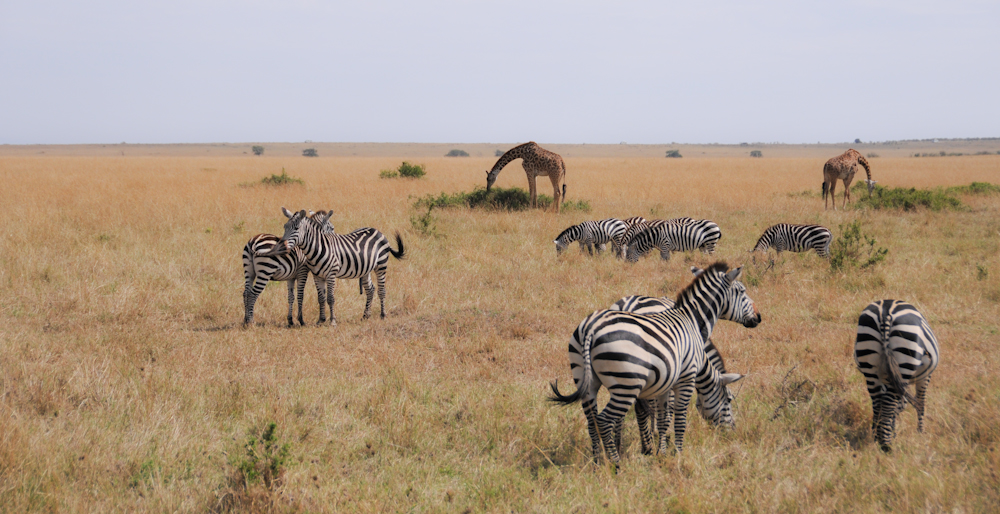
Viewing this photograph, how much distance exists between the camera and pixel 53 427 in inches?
178

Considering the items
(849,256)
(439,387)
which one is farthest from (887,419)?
(849,256)

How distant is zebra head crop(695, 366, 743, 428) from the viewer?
464cm

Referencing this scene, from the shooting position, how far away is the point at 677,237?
1163 centimetres

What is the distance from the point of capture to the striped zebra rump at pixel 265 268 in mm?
7645

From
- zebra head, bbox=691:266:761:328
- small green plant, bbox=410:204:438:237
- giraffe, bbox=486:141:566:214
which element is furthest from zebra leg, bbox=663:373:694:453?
giraffe, bbox=486:141:566:214

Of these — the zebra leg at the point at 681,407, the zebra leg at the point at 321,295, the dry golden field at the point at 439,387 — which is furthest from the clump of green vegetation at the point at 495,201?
the zebra leg at the point at 681,407

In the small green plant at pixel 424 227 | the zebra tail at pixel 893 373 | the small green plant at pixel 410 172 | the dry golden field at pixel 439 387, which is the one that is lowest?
the dry golden field at pixel 439 387

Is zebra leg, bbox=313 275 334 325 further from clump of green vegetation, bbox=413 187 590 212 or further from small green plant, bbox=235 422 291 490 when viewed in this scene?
clump of green vegetation, bbox=413 187 590 212

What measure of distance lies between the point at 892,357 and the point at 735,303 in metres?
1.12

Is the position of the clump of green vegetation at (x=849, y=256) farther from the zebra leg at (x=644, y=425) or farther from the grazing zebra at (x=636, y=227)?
the zebra leg at (x=644, y=425)

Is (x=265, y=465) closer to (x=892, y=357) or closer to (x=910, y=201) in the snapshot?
(x=892, y=357)

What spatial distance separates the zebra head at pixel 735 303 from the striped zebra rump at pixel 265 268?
195 inches

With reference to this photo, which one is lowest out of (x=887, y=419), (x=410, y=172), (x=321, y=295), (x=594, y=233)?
(x=887, y=419)

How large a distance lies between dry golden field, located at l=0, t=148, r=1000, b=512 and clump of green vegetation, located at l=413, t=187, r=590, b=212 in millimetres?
4688
